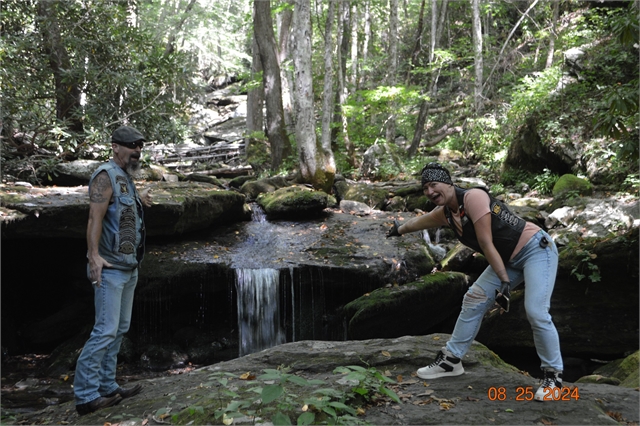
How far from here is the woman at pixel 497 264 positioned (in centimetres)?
375

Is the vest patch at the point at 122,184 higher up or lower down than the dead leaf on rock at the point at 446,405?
higher up

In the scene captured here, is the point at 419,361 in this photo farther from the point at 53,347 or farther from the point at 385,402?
the point at 53,347

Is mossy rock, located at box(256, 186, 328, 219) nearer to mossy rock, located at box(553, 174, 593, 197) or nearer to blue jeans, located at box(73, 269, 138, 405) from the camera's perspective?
mossy rock, located at box(553, 174, 593, 197)

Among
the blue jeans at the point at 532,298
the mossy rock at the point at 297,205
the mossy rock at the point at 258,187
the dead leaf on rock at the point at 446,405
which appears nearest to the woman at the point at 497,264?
the blue jeans at the point at 532,298

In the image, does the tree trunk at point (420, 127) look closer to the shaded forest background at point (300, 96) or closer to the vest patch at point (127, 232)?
the shaded forest background at point (300, 96)

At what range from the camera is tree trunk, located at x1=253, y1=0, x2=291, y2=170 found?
55.0ft

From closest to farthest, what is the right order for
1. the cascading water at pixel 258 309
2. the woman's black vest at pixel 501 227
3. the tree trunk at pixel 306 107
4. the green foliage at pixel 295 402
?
the green foliage at pixel 295 402 < the woman's black vest at pixel 501 227 < the cascading water at pixel 258 309 < the tree trunk at pixel 306 107

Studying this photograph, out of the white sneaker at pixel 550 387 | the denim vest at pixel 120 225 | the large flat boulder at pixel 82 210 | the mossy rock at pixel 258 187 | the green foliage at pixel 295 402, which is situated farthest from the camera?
the mossy rock at pixel 258 187

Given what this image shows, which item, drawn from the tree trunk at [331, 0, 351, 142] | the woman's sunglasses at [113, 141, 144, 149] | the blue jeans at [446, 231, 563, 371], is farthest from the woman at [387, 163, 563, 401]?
the tree trunk at [331, 0, 351, 142]

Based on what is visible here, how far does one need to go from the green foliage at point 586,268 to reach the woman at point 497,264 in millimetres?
4602

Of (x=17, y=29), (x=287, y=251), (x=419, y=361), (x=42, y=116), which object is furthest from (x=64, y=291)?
(x=419, y=361)

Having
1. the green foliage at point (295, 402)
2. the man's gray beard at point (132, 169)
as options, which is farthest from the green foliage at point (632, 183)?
the man's gray beard at point (132, 169)

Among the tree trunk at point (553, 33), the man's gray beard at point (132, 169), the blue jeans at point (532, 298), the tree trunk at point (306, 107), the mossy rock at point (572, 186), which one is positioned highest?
the tree trunk at point (553, 33)

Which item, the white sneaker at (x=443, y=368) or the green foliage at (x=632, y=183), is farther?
the green foliage at (x=632, y=183)
